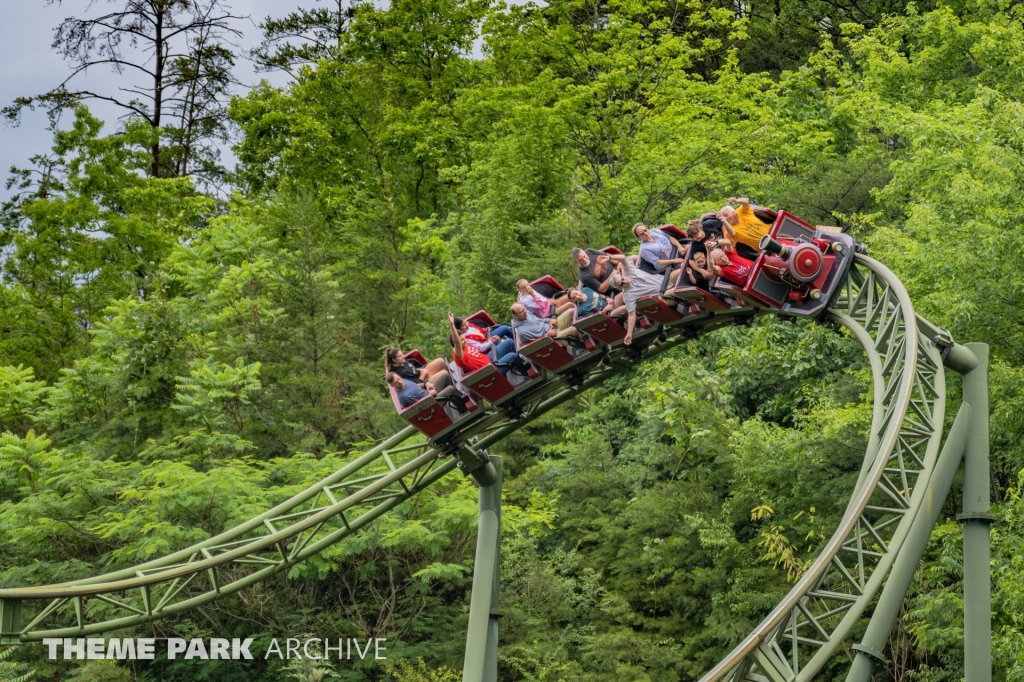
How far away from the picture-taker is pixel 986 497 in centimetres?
1084

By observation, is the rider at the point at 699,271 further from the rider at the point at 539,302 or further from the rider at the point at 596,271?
the rider at the point at 539,302

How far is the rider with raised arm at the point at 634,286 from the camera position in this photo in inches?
460

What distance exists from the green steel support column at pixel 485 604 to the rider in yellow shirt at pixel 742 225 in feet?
11.9

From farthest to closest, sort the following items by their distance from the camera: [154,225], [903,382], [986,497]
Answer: [154,225] < [986,497] < [903,382]

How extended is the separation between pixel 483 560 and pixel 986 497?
4581 millimetres

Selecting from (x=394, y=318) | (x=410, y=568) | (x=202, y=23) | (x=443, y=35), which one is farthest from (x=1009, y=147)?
(x=202, y=23)

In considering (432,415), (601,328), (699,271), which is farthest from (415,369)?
(699,271)

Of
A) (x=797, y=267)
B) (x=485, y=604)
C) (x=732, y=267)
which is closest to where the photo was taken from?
(x=797, y=267)

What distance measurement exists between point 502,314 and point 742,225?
37.8 ft

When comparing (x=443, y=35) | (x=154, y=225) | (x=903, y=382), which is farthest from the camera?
(x=443, y=35)

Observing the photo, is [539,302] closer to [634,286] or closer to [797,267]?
[634,286]

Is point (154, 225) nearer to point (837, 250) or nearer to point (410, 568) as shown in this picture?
point (410, 568)

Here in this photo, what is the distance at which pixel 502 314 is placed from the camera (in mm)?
22734

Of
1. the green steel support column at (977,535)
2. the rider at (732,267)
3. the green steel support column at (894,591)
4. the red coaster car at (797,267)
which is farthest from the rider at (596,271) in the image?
the green steel support column at (894,591)
